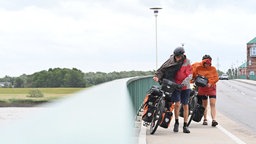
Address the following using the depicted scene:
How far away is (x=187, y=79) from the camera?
11.5 meters

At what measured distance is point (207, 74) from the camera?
42.8 feet

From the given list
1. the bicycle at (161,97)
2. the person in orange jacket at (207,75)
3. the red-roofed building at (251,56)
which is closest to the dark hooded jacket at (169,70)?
the bicycle at (161,97)

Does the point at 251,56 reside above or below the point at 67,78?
above

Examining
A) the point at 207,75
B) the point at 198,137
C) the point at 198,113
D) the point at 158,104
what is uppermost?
the point at 207,75

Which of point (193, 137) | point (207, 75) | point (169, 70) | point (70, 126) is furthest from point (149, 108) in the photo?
point (70, 126)

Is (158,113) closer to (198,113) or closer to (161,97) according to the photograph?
(161,97)

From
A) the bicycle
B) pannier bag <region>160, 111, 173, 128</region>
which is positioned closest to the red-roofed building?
pannier bag <region>160, 111, 173, 128</region>

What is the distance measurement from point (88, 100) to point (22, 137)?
704mm

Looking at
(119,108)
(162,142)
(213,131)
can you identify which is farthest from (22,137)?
(213,131)

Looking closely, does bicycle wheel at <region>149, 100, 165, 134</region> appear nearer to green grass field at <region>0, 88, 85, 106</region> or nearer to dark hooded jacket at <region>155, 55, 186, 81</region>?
dark hooded jacket at <region>155, 55, 186, 81</region>

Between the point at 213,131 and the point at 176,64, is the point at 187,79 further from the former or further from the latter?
the point at 213,131

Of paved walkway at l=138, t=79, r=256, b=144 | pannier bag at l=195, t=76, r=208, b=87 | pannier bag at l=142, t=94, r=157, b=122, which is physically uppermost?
pannier bag at l=195, t=76, r=208, b=87

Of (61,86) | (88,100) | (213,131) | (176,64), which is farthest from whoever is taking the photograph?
(213,131)

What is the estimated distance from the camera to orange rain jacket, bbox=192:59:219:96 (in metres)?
13.0
